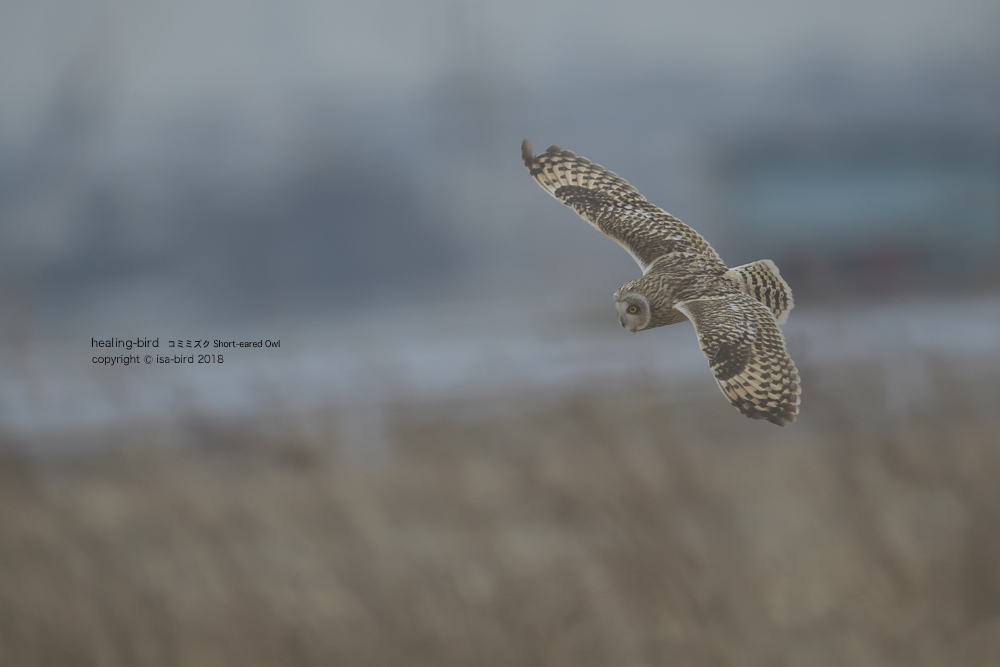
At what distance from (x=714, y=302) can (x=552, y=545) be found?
1320 mm

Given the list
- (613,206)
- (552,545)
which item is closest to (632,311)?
(613,206)

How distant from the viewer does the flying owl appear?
0.62 metres

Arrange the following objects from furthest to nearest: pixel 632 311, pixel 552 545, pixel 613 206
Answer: pixel 552 545, pixel 613 206, pixel 632 311

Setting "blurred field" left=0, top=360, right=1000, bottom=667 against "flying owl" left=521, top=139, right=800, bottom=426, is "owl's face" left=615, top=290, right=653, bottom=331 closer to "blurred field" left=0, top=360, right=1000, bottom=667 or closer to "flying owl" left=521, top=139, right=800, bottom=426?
"flying owl" left=521, top=139, right=800, bottom=426

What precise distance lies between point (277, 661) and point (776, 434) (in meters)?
1.29

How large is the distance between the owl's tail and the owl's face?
0.42 feet

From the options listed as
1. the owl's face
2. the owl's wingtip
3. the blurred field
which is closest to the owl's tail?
the owl's face

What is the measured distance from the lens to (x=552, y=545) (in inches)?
73.9

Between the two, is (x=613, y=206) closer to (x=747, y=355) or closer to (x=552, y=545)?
(x=747, y=355)

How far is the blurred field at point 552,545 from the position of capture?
5.48 feet

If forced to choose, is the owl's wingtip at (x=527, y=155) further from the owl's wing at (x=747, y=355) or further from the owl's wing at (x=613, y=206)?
the owl's wing at (x=747, y=355)

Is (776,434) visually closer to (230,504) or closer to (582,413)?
(582,413)

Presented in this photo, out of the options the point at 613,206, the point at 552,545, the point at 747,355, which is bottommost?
the point at 552,545

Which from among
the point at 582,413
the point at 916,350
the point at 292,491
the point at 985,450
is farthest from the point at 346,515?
the point at 985,450
